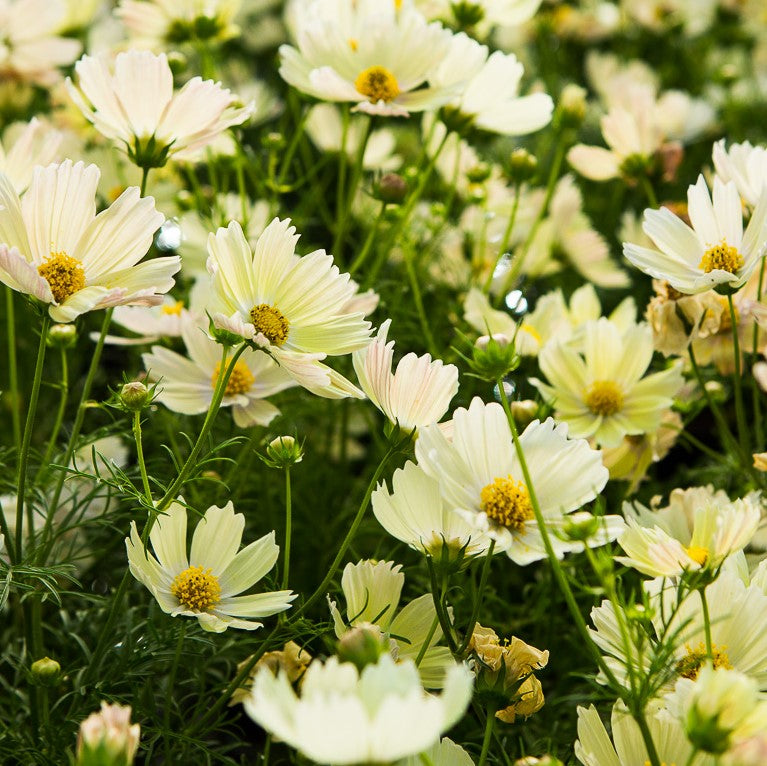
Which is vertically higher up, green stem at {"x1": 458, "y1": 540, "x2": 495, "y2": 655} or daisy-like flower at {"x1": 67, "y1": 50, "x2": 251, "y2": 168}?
daisy-like flower at {"x1": 67, "y1": 50, "x2": 251, "y2": 168}

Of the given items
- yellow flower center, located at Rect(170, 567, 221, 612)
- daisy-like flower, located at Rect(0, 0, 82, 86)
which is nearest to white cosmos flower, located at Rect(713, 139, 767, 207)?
yellow flower center, located at Rect(170, 567, 221, 612)

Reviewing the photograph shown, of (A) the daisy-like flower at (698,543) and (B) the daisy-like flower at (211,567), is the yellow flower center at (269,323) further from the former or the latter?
(A) the daisy-like flower at (698,543)

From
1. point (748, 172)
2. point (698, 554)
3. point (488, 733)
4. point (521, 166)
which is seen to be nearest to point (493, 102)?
point (521, 166)

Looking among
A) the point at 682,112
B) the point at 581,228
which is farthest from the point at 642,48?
the point at 581,228

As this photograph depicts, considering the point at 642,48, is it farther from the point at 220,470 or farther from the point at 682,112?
the point at 220,470

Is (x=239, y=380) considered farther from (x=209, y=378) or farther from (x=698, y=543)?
(x=698, y=543)

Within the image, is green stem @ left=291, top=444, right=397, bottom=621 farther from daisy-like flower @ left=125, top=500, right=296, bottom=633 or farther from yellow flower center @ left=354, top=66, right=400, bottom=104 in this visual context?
yellow flower center @ left=354, top=66, right=400, bottom=104
